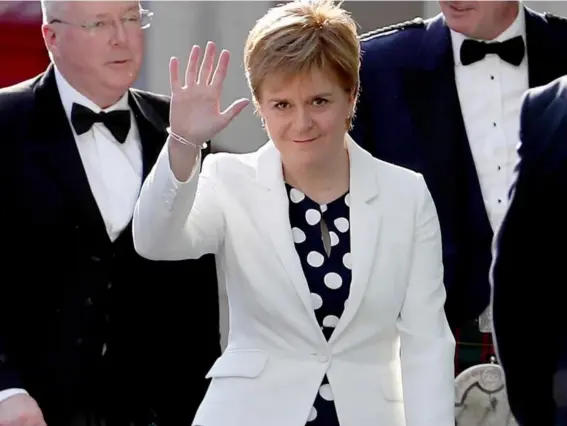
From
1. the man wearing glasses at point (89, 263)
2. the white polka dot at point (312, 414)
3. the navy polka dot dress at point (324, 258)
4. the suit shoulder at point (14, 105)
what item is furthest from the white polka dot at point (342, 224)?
the suit shoulder at point (14, 105)

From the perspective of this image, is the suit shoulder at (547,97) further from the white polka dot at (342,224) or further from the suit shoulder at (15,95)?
the suit shoulder at (15,95)

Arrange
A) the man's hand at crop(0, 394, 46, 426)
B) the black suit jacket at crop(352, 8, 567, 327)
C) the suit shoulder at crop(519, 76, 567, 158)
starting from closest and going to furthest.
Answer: the suit shoulder at crop(519, 76, 567, 158) < the man's hand at crop(0, 394, 46, 426) < the black suit jacket at crop(352, 8, 567, 327)

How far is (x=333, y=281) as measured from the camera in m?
2.67

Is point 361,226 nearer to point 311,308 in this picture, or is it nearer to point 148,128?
point 311,308

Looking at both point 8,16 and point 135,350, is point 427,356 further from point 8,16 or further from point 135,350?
point 8,16

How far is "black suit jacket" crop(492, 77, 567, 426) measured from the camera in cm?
240

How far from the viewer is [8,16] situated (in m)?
5.15

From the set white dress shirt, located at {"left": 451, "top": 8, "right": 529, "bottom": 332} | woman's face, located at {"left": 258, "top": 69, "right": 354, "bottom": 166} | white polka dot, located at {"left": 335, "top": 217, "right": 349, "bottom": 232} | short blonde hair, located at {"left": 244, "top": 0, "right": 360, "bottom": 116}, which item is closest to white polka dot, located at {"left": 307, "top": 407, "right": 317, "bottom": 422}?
white polka dot, located at {"left": 335, "top": 217, "right": 349, "bottom": 232}

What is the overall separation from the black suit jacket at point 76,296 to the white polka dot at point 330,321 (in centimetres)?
66

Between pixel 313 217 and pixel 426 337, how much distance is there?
0.33 meters

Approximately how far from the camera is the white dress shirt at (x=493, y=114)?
3.42m

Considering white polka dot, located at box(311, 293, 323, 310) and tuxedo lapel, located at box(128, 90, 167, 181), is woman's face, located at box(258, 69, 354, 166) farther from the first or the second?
tuxedo lapel, located at box(128, 90, 167, 181)

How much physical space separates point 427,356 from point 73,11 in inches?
47.0

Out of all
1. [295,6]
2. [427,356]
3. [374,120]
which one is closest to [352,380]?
[427,356]
